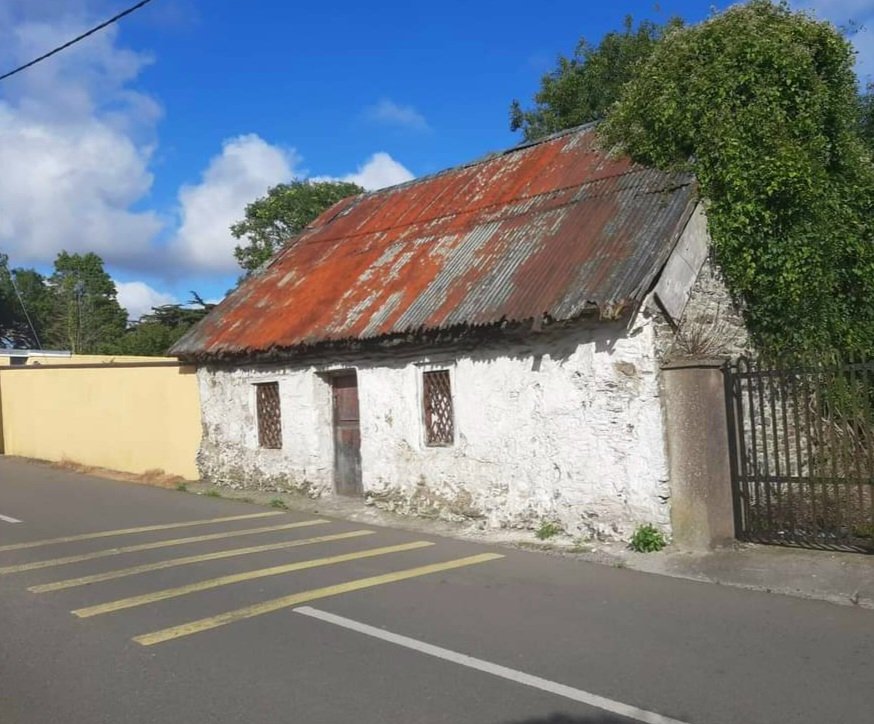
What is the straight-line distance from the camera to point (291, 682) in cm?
485

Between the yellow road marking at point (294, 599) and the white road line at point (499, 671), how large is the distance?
305 mm

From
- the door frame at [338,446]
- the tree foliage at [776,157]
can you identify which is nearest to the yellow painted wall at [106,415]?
the door frame at [338,446]

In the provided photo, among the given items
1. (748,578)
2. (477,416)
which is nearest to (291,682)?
(748,578)

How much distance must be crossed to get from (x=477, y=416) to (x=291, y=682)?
591cm

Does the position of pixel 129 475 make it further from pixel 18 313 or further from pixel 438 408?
pixel 18 313

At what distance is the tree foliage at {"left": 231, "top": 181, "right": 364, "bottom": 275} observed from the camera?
3164cm

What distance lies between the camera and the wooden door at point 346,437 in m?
12.8

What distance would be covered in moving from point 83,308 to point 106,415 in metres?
39.4

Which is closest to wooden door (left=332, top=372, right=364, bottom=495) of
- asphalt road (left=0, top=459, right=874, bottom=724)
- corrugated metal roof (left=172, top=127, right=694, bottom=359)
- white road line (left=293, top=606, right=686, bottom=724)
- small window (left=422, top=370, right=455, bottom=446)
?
corrugated metal roof (left=172, top=127, right=694, bottom=359)

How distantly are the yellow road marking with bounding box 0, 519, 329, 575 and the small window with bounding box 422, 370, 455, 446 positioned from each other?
6.26ft

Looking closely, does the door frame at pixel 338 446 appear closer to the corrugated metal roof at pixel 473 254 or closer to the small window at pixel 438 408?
the corrugated metal roof at pixel 473 254

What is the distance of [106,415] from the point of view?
17.3 m

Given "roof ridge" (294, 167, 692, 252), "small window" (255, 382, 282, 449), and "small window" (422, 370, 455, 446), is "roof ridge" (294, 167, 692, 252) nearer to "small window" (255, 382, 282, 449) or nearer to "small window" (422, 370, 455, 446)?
"small window" (422, 370, 455, 446)

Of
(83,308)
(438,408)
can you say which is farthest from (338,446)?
(83,308)
